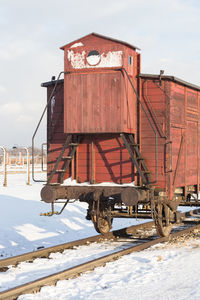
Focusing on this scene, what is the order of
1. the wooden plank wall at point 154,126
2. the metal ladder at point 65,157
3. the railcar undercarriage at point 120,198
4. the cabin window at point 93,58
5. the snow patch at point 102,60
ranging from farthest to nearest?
1. the metal ladder at point 65,157
2. the wooden plank wall at point 154,126
3. the cabin window at point 93,58
4. the snow patch at point 102,60
5. the railcar undercarriage at point 120,198

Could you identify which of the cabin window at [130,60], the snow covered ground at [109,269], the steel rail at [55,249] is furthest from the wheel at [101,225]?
the cabin window at [130,60]

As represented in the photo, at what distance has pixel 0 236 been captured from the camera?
12.4 meters

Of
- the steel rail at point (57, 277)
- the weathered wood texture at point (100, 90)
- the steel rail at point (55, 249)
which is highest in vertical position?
the weathered wood texture at point (100, 90)

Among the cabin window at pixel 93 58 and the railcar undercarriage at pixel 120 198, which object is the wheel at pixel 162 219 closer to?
the railcar undercarriage at pixel 120 198

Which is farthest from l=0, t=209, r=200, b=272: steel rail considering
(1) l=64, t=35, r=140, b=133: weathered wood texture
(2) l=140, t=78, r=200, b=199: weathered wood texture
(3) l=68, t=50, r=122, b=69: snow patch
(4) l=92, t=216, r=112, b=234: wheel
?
(3) l=68, t=50, r=122, b=69: snow patch

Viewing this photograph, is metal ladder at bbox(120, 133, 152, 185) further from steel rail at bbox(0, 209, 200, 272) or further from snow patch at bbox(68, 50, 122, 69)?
steel rail at bbox(0, 209, 200, 272)

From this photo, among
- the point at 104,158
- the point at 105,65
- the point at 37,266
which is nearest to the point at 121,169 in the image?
the point at 104,158

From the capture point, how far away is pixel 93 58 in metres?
10.7

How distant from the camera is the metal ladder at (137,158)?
10.4 meters

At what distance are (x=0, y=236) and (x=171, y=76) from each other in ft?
21.2

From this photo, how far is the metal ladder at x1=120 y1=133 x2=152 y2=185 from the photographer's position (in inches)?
408

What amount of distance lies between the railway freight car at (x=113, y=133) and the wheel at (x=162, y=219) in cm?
2

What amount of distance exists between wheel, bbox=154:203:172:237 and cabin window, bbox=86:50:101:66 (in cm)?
387

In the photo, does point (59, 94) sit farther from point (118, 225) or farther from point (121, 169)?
point (118, 225)
